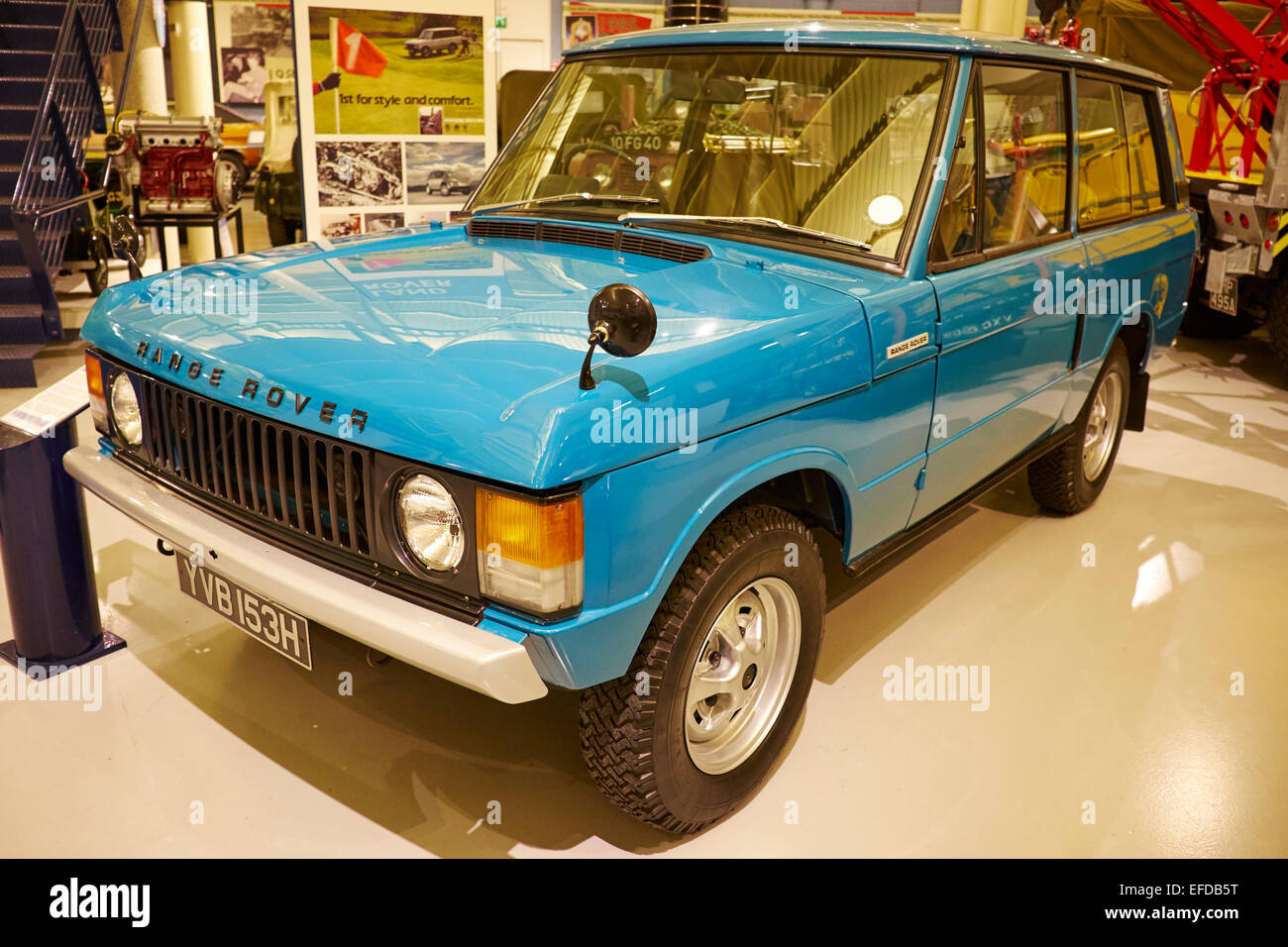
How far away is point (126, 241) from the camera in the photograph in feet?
9.89

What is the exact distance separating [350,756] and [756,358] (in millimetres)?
1566

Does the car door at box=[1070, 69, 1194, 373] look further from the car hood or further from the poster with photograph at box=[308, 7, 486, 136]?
the poster with photograph at box=[308, 7, 486, 136]

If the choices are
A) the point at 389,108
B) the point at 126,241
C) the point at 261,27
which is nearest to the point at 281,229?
the point at 389,108

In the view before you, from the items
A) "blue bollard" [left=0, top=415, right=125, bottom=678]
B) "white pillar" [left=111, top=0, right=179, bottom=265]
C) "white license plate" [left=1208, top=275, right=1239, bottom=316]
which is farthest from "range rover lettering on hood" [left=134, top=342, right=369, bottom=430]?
"white pillar" [left=111, top=0, right=179, bottom=265]

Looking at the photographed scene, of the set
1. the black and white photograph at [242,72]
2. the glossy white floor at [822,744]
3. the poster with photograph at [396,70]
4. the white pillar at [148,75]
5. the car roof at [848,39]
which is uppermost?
the black and white photograph at [242,72]

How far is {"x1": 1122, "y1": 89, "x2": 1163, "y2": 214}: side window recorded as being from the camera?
13.8 ft

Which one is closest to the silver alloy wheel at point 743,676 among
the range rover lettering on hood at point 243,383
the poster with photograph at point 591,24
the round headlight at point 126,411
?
the range rover lettering on hood at point 243,383

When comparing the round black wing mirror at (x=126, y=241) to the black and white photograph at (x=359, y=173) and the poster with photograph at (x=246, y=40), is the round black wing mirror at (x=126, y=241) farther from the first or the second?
the poster with photograph at (x=246, y=40)

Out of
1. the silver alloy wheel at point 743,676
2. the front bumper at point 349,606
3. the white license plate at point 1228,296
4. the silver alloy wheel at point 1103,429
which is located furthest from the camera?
the white license plate at point 1228,296

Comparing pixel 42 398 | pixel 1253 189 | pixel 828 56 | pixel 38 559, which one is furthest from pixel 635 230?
pixel 1253 189

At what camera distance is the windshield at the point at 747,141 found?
2.82 m

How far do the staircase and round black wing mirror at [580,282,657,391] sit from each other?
5.47m

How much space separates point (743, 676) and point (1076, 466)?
2511 millimetres

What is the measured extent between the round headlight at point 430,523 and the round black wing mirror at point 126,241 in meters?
1.54
